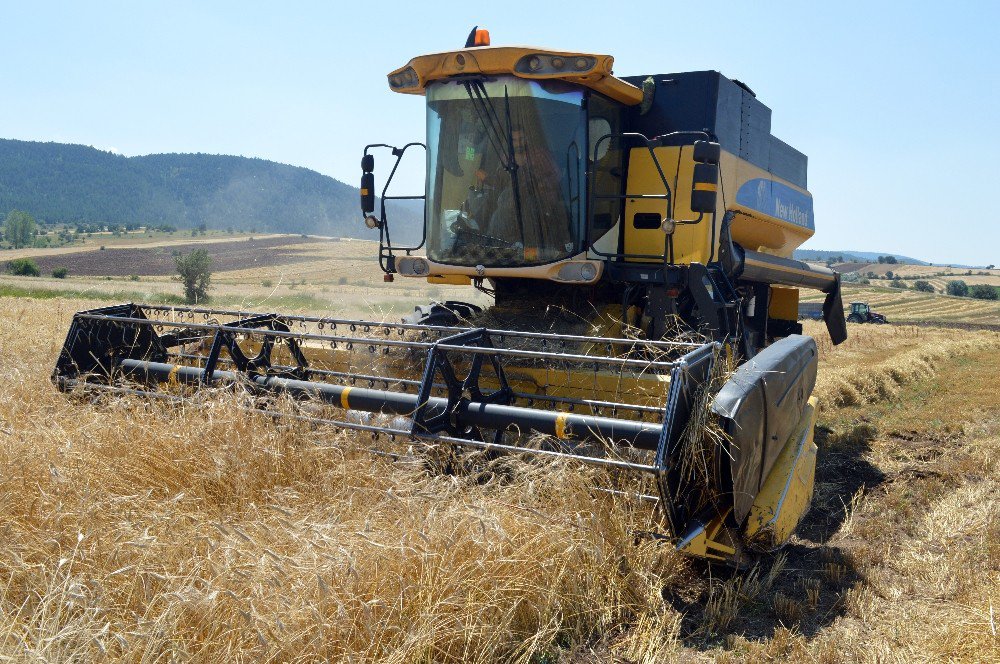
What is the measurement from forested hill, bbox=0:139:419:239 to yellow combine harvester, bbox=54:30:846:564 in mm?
158004

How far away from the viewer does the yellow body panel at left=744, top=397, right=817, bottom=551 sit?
3.57 meters

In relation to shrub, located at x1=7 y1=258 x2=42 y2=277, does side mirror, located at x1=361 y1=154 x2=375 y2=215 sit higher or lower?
higher

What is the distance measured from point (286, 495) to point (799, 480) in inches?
98.8

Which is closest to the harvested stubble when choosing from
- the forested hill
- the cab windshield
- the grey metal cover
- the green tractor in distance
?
the grey metal cover

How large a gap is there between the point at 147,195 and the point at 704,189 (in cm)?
19651

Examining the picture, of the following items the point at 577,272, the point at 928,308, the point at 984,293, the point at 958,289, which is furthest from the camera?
the point at 958,289

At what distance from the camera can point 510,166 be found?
5043 millimetres

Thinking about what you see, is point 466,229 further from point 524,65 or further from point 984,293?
point 984,293

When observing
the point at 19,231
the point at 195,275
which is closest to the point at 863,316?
the point at 195,275

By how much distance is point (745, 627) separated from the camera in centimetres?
300

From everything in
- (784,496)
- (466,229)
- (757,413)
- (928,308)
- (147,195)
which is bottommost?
(928,308)

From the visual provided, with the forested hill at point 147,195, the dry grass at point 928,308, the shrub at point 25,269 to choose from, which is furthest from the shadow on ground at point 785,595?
the forested hill at point 147,195

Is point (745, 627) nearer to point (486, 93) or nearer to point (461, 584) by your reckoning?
point (461, 584)

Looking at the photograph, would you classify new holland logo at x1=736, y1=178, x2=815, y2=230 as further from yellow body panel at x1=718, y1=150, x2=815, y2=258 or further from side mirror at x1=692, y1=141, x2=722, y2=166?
side mirror at x1=692, y1=141, x2=722, y2=166
